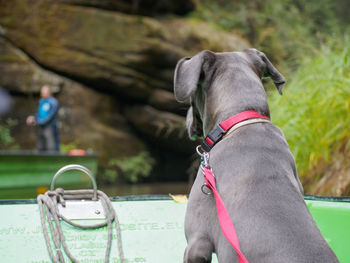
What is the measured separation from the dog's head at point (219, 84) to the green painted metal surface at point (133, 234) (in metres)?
0.66

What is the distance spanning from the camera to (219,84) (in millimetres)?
2283

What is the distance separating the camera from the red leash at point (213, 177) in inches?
69.8

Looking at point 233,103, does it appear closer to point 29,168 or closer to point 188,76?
point 188,76

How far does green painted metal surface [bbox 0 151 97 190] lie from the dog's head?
20.2 feet

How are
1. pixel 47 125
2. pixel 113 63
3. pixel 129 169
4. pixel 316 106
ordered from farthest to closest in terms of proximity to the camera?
1. pixel 129 169
2. pixel 113 63
3. pixel 47 125
4. pixel 316 106

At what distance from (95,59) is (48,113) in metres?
3.99

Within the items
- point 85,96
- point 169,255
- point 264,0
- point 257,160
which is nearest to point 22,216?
point 169,255

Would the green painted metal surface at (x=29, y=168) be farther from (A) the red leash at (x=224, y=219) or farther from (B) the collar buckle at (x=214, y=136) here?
(A) the red leash at (x=224, y=219)

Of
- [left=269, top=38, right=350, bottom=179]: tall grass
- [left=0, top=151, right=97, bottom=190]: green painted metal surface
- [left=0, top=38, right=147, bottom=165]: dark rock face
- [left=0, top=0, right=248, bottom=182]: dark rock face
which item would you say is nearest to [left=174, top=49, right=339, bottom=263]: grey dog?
[left=269, top=38, right=350, bottom=179]: tall grass

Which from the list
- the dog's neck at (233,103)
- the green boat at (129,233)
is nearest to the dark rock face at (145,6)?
the green boat at (129,233)

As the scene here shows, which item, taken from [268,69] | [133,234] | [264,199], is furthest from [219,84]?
[133,234]

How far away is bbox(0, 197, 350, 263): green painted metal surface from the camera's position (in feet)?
7.93

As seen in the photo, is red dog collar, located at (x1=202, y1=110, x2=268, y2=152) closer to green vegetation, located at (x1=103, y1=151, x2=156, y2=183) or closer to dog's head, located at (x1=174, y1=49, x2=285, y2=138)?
dog's head, located at (x1=174, y1=49, x2=285, y2=138)

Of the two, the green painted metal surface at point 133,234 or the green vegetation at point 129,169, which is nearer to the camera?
the green painted metal surface at point 133,234
